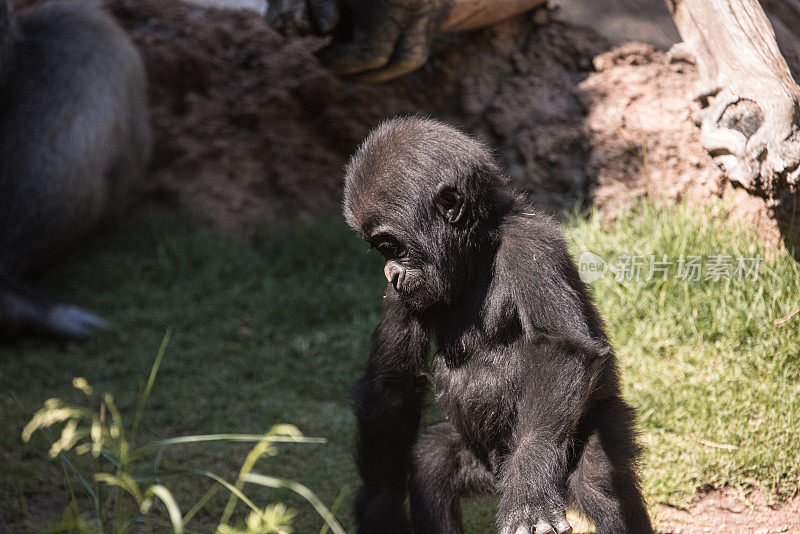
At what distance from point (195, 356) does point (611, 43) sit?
3328mm

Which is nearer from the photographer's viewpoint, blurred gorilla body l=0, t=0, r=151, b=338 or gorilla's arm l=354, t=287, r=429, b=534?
gorilla's arm l=354, t=287, r=429, b=534

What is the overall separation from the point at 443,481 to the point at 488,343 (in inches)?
19.9

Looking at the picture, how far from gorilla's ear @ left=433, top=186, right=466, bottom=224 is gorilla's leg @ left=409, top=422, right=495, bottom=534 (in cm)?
75

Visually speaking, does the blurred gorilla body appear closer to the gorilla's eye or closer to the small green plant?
the small green plant

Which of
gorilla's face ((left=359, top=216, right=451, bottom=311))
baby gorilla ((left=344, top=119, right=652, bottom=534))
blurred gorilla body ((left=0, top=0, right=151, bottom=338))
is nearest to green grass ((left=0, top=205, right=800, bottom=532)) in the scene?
blurred gorilla body ((left=0, top=0, right=151, bottom=338))

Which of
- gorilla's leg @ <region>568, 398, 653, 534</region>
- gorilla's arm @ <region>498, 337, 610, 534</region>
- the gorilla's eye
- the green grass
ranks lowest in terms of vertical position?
the green grass

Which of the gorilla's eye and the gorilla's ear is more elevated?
the gorilla's ear

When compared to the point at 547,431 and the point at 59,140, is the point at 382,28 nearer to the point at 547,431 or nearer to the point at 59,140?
the point at 59,140

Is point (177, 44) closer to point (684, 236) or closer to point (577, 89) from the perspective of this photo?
point (577, 89)

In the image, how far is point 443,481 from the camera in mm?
2660

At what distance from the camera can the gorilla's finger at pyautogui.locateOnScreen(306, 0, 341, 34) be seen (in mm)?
4469

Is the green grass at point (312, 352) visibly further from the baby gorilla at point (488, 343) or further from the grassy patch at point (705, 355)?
the baby gorilla at point (488, 343)

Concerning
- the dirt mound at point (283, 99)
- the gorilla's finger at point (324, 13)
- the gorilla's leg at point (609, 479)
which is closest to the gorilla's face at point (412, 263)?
the gorilla's leg at point (609, 479)

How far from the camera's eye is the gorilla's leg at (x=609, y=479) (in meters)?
2.37
